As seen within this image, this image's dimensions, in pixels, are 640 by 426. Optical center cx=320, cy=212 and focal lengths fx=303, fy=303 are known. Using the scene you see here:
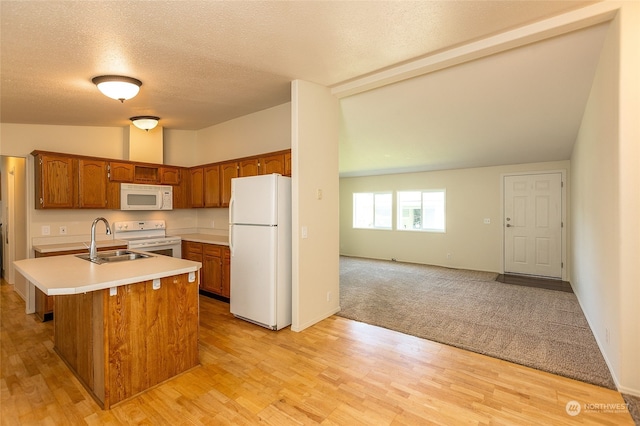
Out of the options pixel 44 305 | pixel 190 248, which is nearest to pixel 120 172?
pixel 190 248

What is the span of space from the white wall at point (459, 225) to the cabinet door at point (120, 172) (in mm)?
5380

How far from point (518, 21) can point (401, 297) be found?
11.4 feet

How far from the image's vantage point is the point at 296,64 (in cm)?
288

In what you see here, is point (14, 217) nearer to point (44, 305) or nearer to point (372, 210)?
point (44, 305)

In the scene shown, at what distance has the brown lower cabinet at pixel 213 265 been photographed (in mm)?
4148

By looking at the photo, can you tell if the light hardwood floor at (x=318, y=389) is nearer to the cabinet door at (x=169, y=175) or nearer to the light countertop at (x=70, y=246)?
the light countertop at (x=70, y=246)

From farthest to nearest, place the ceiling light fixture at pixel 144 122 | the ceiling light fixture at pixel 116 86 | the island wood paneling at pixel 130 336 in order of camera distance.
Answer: the ceiling light fixture at pixel 144 122, the ceiling light fixture at pixel 116 86, the island wood paneling at pixel 130 336

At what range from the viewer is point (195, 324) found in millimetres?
2516

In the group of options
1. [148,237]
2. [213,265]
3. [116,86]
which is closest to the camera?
[116,86]

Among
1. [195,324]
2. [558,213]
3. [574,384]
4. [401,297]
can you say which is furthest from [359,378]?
[558,213]

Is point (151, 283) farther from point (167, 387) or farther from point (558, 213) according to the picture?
point (558, 213)

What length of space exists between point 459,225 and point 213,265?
515 cm

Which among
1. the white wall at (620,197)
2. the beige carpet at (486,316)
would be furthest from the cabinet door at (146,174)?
the white wall at (620,197)

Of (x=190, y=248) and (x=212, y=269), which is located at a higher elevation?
(x=190, y=248)
